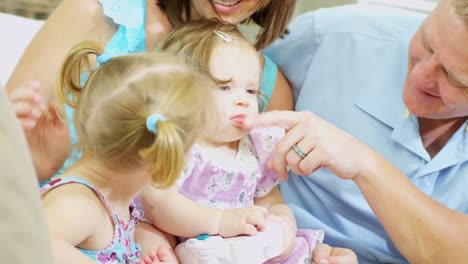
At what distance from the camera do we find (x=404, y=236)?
124 cm

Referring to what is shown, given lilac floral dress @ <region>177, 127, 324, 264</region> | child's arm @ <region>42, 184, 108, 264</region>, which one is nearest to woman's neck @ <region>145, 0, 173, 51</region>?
lilac floral dress @ <region>177, 127, 324, 264</region>

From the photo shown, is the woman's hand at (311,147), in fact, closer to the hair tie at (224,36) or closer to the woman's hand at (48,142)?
the hair tie at (224,36)

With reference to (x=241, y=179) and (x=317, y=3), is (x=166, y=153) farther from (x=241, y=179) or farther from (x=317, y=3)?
(x=317, y=3)

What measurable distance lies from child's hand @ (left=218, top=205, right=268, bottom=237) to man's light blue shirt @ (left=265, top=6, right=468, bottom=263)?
0.92 ft

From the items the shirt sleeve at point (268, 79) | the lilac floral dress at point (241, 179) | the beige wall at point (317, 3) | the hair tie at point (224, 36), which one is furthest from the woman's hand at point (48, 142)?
the beige wall at point (317, 3)

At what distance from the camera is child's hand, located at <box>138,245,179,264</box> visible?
1.09 meters

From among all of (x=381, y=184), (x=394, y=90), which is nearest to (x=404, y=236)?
(x=381, y=184)

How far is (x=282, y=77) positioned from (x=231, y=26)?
258 millimetres

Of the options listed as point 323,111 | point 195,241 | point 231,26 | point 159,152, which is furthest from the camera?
point 323,111

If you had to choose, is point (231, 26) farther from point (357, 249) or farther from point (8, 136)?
point (8, 136)

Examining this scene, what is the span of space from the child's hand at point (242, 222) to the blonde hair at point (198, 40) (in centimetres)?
25

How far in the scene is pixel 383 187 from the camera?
1.22m

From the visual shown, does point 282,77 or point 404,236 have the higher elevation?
point 282,77

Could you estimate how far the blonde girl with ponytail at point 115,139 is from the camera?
2.90ft
